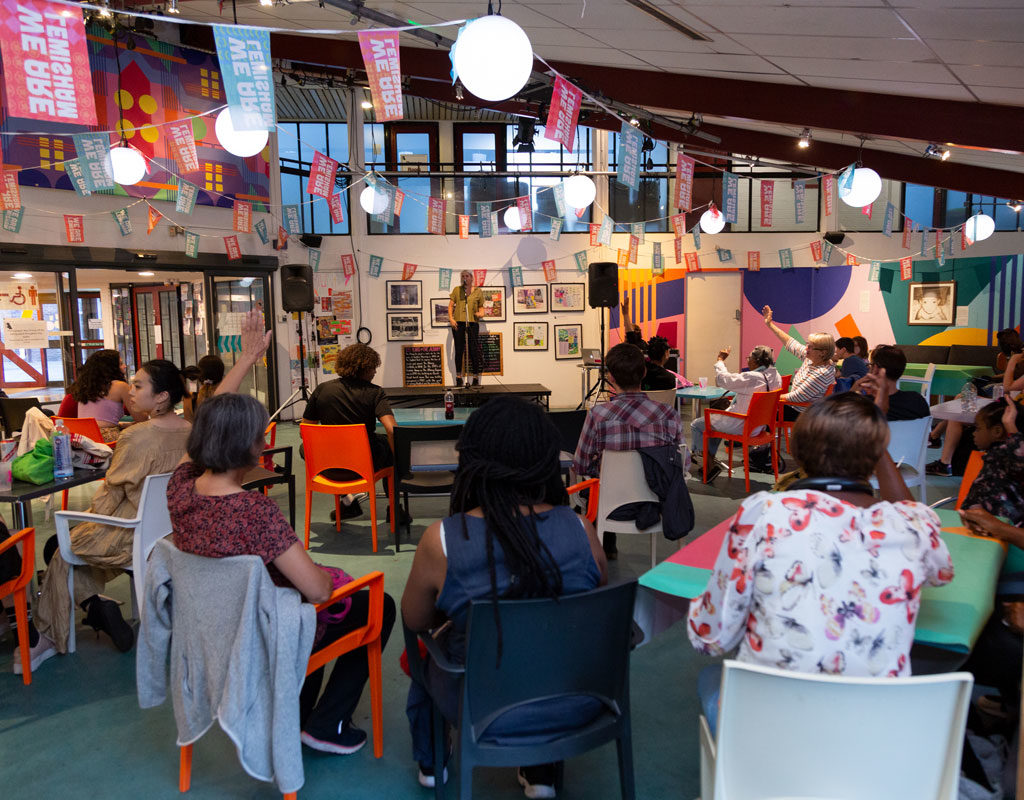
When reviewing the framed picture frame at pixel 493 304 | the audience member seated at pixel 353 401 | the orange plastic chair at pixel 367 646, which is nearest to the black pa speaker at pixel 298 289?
the framed picture frame at pixel 493 304

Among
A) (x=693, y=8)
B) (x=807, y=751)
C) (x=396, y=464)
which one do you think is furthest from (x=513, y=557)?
(x=693, y=8)

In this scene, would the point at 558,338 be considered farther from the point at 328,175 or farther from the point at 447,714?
the point at 447,714

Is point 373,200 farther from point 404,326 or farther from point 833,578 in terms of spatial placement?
point 833,578

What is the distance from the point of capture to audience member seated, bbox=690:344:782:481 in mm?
6266

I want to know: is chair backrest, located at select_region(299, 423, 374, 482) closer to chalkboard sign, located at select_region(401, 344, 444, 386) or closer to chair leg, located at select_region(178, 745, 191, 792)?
chair leg, located at select_region(178, 745, 191, 792)

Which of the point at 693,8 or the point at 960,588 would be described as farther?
the point at 693,8

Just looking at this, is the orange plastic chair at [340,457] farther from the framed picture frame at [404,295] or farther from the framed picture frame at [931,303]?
the framed picture frame at [931,303]

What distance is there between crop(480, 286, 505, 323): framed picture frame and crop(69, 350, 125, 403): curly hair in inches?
269

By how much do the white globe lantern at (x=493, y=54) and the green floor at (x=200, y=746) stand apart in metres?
2.43

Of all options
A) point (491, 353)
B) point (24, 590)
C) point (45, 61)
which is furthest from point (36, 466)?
point (491, 353)

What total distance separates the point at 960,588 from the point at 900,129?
15.5 feet

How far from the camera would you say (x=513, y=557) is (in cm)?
178

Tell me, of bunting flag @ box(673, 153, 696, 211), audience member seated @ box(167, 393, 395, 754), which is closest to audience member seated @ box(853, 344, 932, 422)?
bunting flag @ box(673, 153, 696, 211)

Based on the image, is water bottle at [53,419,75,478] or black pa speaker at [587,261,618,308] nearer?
water bottle at [53,419,75,478]
